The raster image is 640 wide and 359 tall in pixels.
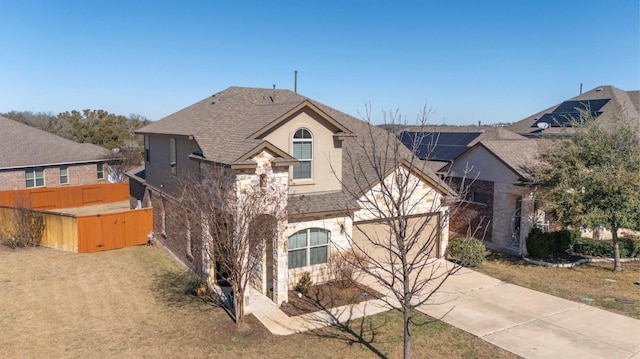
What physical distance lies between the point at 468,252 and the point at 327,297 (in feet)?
22.4

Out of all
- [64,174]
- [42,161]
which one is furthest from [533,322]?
[64,174]

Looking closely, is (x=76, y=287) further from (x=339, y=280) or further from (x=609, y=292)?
(x=609, y=292)

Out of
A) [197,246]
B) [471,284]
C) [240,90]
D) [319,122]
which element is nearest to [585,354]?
[471,284]

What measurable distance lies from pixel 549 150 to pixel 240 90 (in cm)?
1490

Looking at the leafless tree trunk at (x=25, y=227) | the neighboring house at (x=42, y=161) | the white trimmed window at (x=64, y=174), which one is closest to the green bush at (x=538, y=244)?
the leafless tree trunk at (x=25, y=227)

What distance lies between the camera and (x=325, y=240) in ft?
52.6

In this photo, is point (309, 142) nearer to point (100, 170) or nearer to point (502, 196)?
point (502, 196)

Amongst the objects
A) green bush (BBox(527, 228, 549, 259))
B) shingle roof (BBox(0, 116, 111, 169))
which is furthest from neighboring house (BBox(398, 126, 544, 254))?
shingle roof (BBox(0, 116, 111, 169))

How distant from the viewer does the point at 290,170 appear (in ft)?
51.8

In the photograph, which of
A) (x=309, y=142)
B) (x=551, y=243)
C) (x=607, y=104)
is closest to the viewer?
(x=309, y=142)

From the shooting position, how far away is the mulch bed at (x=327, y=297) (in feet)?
45.6

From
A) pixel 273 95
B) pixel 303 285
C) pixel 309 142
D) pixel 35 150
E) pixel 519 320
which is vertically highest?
pixel 273 95

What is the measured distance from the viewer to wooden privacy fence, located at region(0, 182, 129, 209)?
3059 cm

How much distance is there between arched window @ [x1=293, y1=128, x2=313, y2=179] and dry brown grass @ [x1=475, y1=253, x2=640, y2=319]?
846 centimetres
